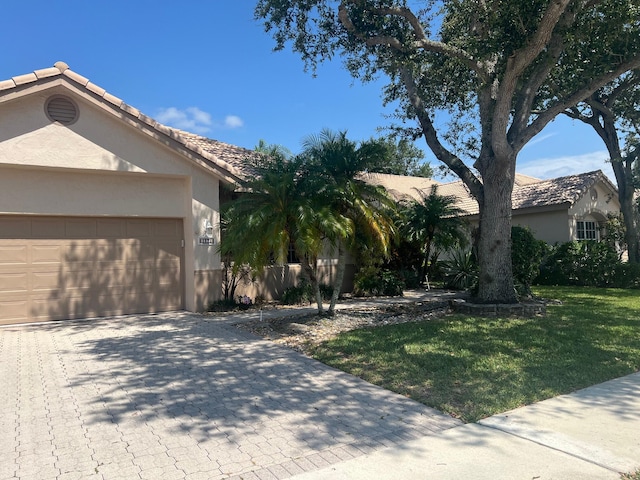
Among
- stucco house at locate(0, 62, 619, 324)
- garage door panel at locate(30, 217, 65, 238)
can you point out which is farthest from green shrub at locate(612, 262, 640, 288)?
garage door panel at locate(30, 217, 65, 238)

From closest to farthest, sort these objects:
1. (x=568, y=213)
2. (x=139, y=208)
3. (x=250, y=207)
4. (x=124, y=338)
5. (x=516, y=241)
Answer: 1. (x=124, y=338)
2. (x=250, y=207)
3. (x=139, y=208)
4. (x=516, y=241)
5. (x=568, y=213)

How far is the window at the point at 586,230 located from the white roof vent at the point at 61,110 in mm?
20048

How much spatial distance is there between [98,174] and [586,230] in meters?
20.4

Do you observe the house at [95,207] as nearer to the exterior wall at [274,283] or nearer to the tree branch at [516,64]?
the exterior wall at [274,283]

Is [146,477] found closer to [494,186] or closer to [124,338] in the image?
[124,338]

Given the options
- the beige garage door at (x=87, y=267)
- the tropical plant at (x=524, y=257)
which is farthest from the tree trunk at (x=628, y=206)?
the beige garage door at (x=87, y=267)

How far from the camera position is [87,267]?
11367mm

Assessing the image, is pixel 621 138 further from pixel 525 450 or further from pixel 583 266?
pixel 525 450

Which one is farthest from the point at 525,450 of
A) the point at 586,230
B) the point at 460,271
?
the point at 586,230

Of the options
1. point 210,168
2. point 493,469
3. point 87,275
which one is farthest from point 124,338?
point 493,469

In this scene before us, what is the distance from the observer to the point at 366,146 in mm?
10195

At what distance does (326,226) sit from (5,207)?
7106 mm

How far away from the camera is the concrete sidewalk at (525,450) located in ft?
12.5

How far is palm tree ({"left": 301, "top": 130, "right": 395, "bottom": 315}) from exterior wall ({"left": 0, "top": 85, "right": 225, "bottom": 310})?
144 inches
